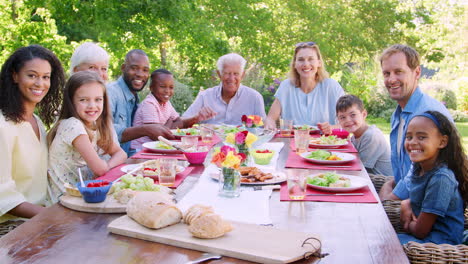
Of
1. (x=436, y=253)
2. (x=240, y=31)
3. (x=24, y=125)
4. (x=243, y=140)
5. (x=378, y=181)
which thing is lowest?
(x=378, y=181)

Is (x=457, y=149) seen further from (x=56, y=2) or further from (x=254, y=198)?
(x=56, y=2)

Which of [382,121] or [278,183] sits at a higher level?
[278,183]

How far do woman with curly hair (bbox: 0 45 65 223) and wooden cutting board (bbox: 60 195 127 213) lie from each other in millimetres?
532

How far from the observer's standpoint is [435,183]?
2451mm

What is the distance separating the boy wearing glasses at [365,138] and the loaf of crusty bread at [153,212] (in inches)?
99.7

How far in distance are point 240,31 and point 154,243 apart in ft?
29.2

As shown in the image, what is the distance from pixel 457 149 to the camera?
254 centimetres

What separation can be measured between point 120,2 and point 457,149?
6.51m

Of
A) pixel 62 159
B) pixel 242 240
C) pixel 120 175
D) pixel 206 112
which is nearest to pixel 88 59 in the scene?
pixel 206 112

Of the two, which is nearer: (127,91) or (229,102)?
(127,91)

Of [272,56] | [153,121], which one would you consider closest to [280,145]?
[153,121]

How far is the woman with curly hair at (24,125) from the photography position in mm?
2506

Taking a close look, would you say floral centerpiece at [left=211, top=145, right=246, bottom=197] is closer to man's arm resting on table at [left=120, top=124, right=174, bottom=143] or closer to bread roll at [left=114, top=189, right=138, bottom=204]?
bread roll at [left=114, top=189, right=138, bottom=204]

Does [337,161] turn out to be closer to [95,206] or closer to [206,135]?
[206,135]
